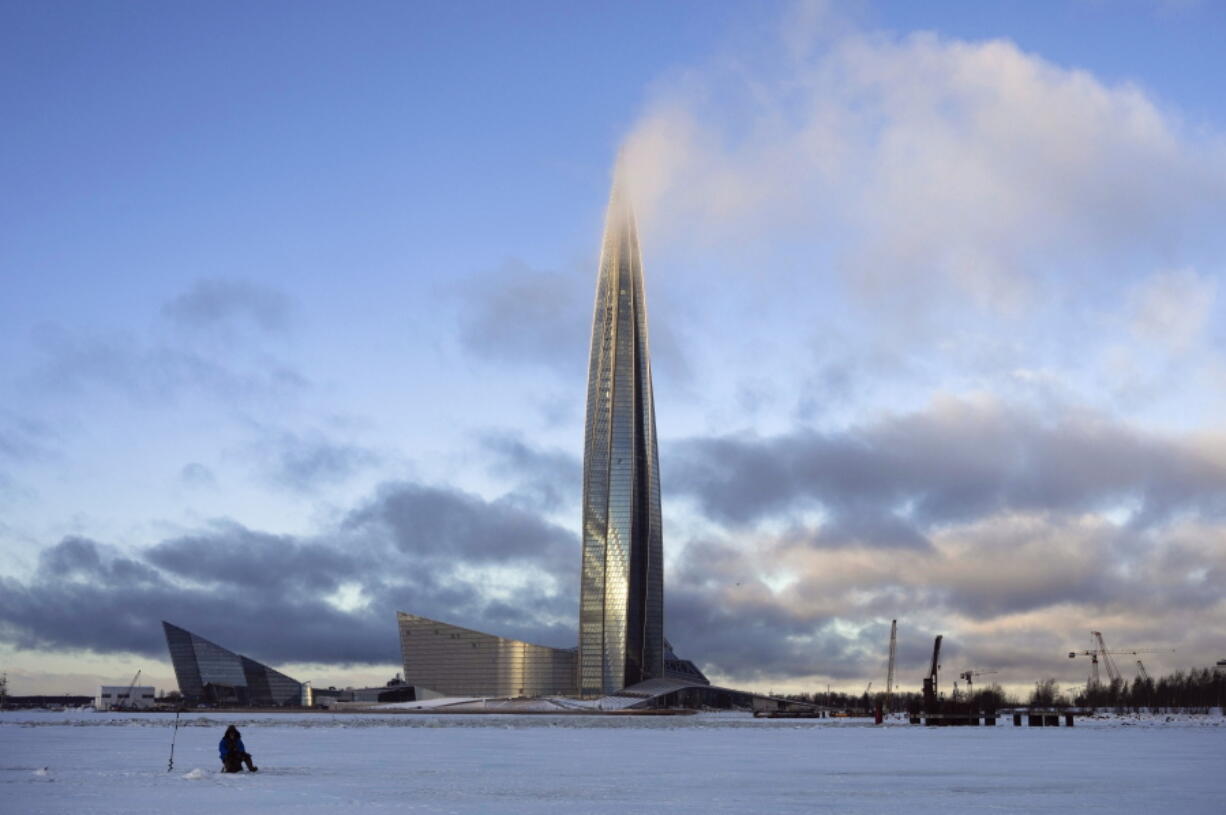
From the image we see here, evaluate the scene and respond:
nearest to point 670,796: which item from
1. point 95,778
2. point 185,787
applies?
point 185,787

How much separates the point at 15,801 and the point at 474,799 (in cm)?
1243

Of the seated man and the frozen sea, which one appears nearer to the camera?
the frozen sea

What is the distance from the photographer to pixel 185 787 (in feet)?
134

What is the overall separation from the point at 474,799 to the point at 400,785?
6585mm

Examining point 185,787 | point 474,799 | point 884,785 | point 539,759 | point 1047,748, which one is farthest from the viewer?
point 1047,748

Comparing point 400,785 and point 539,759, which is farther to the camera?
point 539,759

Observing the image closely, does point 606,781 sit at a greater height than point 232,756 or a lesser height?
lesser

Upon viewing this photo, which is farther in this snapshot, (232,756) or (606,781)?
(232,756)

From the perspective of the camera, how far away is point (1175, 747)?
80375mm

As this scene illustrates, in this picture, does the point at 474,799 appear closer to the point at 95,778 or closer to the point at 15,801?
the point at 15,801

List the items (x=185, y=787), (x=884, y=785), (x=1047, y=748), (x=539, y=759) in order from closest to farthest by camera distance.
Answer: (x=185, y=787) → (x=884, y=785) → (x=539, y=759) → (x=1047, y=748)

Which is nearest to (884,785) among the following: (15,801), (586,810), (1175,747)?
(586,810)

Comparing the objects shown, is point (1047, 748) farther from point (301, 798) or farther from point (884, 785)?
point (301, 798)

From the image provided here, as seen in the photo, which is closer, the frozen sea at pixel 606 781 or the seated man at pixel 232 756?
the frozen sea at pixel 606 781
